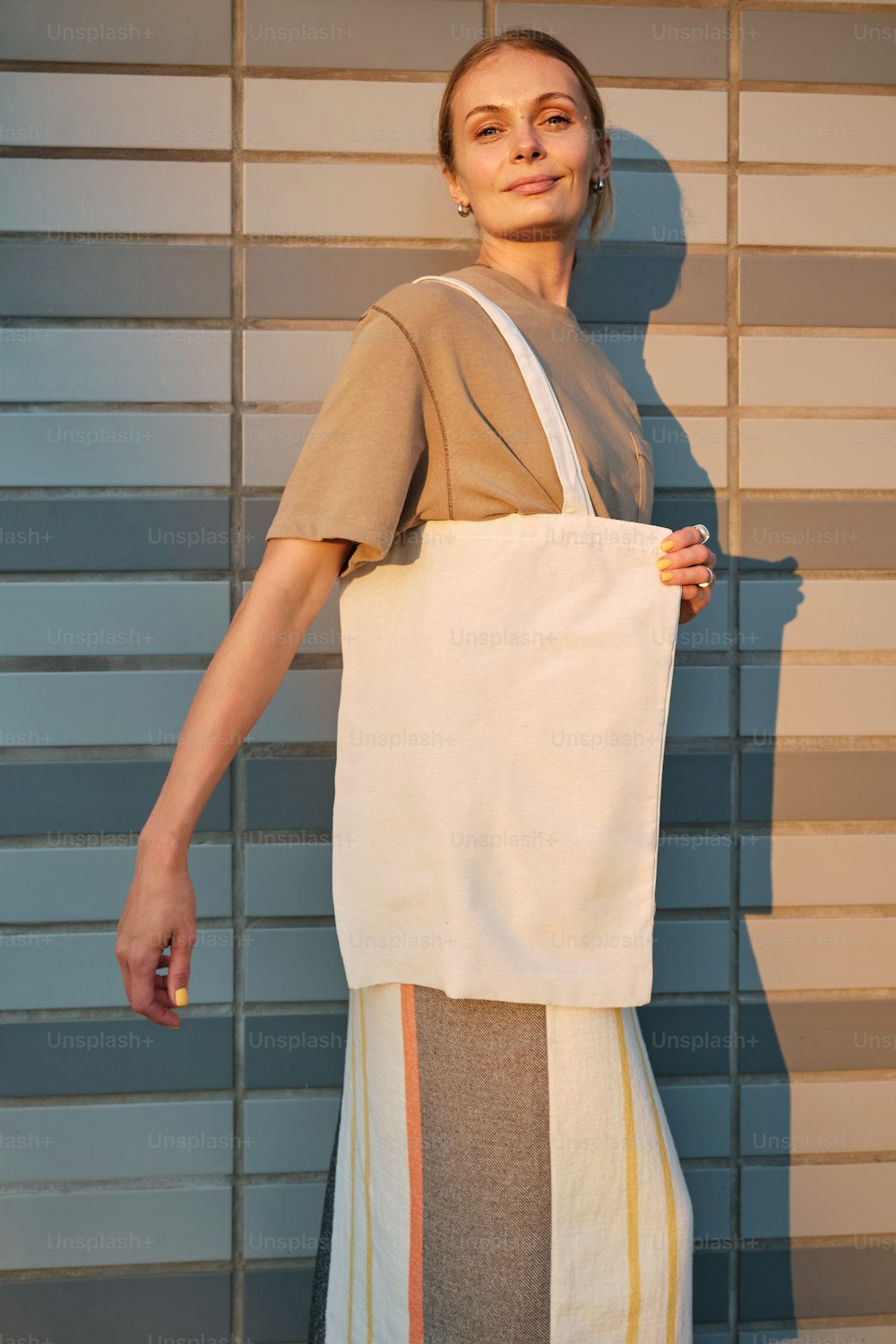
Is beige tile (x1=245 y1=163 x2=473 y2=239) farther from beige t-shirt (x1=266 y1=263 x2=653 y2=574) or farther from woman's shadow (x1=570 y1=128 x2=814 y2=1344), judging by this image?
beige t-shirt (x1=266 y1=263 x2=653 y2=574)

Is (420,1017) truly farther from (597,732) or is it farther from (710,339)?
(710,339)

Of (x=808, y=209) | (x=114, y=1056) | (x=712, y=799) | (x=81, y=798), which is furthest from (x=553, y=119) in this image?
(x=114, y=1056)

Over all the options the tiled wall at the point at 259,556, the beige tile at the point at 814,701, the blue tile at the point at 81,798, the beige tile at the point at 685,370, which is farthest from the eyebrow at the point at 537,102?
the blue tile at the point at 81,798

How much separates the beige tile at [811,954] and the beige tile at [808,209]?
1425 mm

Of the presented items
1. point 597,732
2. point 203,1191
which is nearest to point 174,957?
point 597,732

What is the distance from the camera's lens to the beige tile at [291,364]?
6.61 feet

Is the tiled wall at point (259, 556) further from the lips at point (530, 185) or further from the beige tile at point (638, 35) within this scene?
the lips at point (530, 185)

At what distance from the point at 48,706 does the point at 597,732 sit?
120 centimetres

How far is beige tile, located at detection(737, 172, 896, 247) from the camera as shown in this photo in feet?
6.91

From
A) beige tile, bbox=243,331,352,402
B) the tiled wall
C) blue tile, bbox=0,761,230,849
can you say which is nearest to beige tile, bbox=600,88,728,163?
the tiled wall

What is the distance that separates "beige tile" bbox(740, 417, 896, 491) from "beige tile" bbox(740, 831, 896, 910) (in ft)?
2.43

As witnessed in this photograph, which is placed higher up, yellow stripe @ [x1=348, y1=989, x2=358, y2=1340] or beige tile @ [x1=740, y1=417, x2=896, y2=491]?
beige tile @ [x1=740, y1=417, x2=896, y2=491]

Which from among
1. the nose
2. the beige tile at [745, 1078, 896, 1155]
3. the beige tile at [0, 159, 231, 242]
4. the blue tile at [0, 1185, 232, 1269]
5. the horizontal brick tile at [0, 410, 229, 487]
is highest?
the beige tile at [0, 159, 231, 242]

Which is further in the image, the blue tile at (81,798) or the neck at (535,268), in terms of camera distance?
the blue tile at (81,798)
